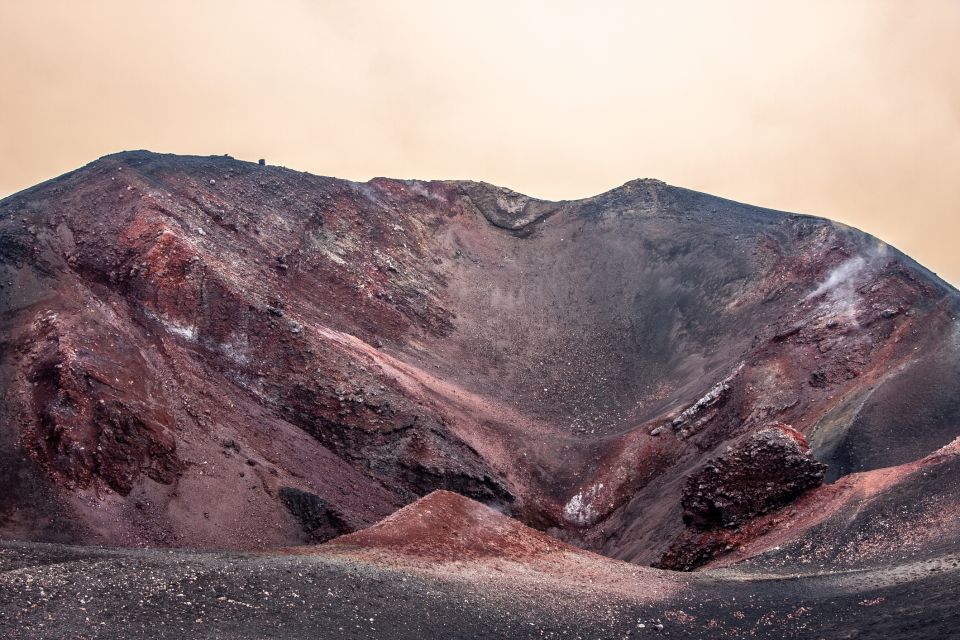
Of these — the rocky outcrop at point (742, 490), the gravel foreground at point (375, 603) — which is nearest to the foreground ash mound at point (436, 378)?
the rocky outcrop at point (742, 490)

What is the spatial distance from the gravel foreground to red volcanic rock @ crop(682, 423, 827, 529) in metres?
7.31

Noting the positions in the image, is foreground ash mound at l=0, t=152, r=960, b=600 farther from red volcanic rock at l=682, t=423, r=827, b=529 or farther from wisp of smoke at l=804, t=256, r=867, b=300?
wisp of smoke at l=804, t=256, r=867, b=300

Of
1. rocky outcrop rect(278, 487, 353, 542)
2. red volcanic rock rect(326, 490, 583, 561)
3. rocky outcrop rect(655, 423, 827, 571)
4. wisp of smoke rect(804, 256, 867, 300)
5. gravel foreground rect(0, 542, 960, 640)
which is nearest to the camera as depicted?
gravel foreground rect(0, 542, 960, 640)

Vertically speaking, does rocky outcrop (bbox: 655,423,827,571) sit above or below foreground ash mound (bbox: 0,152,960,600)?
below

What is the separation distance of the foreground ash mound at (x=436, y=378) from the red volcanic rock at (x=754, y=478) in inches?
3.3

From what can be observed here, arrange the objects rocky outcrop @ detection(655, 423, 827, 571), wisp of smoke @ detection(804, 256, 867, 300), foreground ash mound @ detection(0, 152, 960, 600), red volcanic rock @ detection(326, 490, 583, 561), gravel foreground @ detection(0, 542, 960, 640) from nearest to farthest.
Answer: gravel foreground @ detection(0, 542, 960, 640) < red volcanic rock @ detection(326, 490, 583, 561) < foreground ash mound @ detection(0, 152, 960, 600) < rocky outcrop @ detection(655, 423, 827, 571) < wisp of smoke @ detection(804, 256, 867, 300)

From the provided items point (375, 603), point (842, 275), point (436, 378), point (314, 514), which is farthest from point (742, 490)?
point (842, 275)

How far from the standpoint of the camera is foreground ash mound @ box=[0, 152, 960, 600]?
25484 mm

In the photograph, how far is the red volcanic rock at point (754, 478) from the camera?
84.6 feet

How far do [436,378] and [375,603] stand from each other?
2605cm

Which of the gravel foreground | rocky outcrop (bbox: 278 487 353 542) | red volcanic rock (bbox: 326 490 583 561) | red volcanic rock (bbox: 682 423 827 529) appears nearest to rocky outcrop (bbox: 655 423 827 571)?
red volcanic rock (bbox: 682 423 827 529)

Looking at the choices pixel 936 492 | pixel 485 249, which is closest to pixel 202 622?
pixel 936 492

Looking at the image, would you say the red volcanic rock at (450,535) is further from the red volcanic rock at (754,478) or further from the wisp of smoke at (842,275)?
the wisp of smoke at (842,275)

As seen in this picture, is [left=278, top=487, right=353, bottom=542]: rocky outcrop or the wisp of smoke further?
the wisp of smoke
